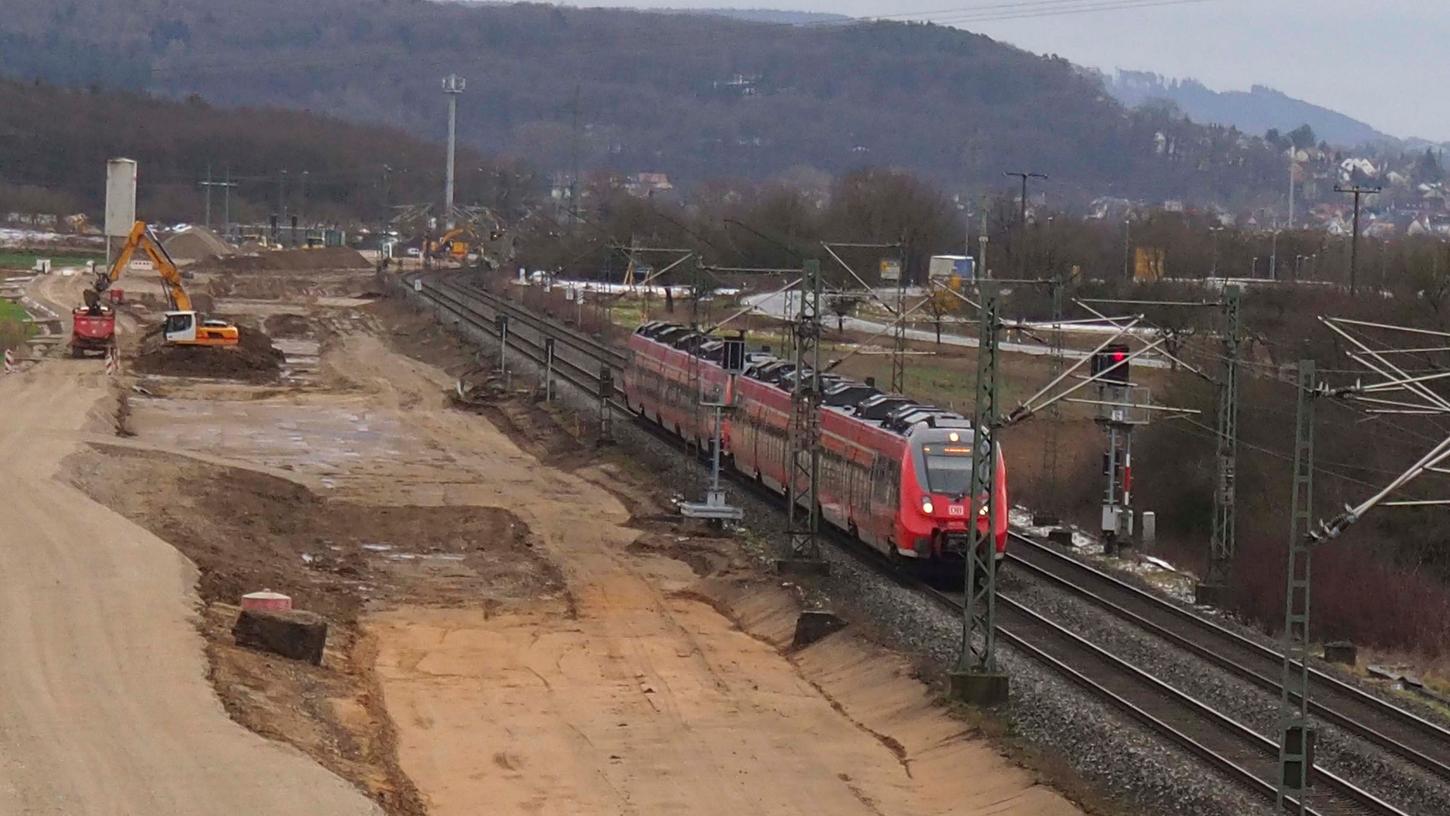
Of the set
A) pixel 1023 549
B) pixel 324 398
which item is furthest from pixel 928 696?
pixel 324 398

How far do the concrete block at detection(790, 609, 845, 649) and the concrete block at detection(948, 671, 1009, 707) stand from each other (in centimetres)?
547

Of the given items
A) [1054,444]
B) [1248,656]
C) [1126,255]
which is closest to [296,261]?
[1126,255]

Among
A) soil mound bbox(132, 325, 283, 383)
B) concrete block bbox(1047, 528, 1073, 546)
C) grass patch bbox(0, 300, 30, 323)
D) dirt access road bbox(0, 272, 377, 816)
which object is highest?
grass patch bbox(0, 300, 30, 323)

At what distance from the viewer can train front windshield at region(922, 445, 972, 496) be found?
33062mm

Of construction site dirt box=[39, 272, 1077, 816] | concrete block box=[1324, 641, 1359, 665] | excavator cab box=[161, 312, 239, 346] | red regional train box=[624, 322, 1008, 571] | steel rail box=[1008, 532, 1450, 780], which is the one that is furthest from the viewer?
excavator cab box=[161, 312, 239, 346]

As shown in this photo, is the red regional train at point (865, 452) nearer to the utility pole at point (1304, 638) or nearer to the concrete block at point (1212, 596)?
the concrete block at point (1212, 596)

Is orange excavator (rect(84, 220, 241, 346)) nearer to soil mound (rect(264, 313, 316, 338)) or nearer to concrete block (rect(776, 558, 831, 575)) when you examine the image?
soil mound (rect(264, 313, 316, 338))

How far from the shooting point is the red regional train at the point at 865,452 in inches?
1298

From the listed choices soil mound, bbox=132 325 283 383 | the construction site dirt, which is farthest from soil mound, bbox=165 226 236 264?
the construction site dirt

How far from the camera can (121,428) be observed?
178ft

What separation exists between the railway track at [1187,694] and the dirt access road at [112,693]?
405 inches

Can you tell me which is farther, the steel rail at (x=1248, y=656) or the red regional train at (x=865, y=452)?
the red regional train at (x=865, y=452)

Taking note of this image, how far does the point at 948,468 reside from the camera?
33219 mm

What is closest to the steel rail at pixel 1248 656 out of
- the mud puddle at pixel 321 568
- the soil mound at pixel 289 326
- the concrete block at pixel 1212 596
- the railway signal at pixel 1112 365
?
the concrete block at pixel 1212 596
